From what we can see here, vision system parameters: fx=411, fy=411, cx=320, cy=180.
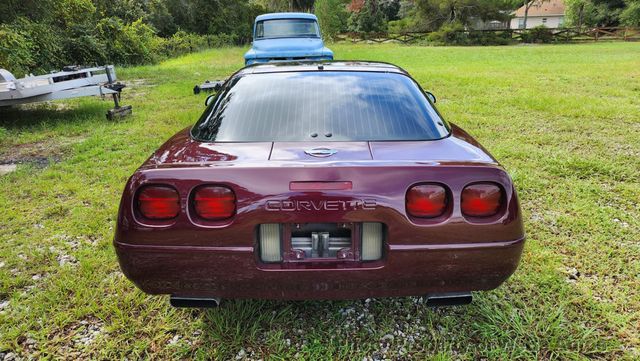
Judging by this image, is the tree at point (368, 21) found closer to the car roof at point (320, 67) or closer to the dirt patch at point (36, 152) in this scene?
the dirt patch at point (36, 152)

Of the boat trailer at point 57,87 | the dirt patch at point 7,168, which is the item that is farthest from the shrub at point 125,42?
the dirt patch at point 7,168

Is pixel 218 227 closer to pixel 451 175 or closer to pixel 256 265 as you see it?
pixel 256 265

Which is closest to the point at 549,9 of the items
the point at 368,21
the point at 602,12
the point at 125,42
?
the point at 602,12

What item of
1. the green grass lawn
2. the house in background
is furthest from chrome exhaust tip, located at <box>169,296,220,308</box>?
the house in background

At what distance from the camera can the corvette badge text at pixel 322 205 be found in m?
1.77

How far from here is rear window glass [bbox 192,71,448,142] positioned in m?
2.29

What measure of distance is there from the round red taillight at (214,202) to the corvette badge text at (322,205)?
195 mm

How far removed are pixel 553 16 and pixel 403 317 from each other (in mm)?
73082

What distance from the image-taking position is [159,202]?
6.12ft

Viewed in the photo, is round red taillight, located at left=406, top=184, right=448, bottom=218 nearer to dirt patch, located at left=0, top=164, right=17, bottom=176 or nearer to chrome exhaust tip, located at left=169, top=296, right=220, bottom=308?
chrome exhaust tip, located at left=169, top=296, right=220, bottom=308

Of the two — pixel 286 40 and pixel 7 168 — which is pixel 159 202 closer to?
pixel 7 168

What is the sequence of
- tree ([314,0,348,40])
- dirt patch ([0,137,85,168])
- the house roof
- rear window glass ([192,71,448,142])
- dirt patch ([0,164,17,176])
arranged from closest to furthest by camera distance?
rear window glass ([192,71,448,142]), dirt patch ([0,164,17,176]), dirt patch ([0,137,85,168]), tree ([314,0,348,40]), the house roof

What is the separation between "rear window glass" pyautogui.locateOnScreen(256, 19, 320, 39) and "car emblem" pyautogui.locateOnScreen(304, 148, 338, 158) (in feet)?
30.8

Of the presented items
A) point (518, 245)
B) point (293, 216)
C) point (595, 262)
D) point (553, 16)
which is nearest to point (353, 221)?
point (293, 216)
